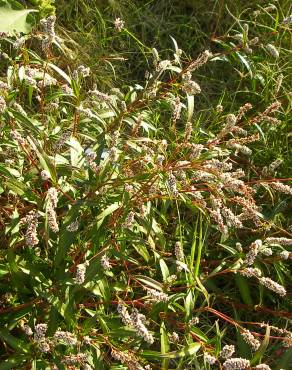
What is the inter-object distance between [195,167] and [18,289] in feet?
3.09

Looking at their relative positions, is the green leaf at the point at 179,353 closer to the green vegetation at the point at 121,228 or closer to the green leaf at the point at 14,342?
the green vegetation at the point at 121,228

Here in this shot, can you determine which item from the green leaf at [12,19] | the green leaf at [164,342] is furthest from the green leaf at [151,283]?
the green leaf at [12,19]

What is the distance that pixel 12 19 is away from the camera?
3086mm

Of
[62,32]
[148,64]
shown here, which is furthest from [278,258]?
[62,32]

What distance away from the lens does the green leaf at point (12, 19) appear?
3.05 meters

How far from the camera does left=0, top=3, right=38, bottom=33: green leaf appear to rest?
3.05 metres

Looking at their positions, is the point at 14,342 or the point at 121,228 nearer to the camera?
the point at 14,342

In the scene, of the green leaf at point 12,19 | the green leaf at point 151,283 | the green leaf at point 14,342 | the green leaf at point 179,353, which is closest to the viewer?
the green leaf at point 14,342

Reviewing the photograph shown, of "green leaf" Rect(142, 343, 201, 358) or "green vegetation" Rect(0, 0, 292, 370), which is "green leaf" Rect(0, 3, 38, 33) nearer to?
"green vegetation" Rect(0, 0, 292, 370)

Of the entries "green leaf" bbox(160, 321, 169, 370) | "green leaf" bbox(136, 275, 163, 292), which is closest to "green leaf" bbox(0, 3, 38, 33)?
"green leaf" bbox(136, 275, 163, 292)

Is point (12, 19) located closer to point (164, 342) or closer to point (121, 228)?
point (121, 228)

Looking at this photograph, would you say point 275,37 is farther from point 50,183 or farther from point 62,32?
point 50,183

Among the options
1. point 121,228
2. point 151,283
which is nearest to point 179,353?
point 151,283

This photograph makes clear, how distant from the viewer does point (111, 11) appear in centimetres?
447
